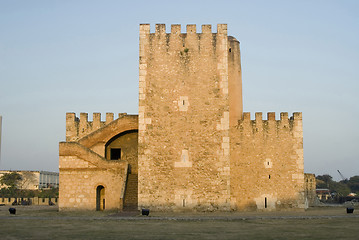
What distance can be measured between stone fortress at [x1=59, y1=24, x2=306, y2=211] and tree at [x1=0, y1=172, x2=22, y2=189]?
62336mm

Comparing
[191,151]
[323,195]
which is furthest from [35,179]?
[191,151]

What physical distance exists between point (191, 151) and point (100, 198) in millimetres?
6154

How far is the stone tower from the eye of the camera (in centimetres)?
2564

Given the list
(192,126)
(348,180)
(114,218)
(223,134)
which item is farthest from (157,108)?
(348,180)

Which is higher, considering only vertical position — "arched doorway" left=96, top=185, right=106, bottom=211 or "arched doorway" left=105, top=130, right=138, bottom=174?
"arched doorway" left=105, top=130, right=138, bottom=174

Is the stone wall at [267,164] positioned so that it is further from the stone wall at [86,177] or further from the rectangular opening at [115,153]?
the rectangular opening at [115,153]

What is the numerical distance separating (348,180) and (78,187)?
116 metres

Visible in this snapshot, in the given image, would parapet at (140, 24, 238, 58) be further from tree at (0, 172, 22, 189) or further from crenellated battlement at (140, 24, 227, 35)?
tree at (0, 172, 22, 189)

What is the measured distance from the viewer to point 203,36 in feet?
88.2

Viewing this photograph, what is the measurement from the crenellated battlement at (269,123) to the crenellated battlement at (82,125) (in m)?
9.36

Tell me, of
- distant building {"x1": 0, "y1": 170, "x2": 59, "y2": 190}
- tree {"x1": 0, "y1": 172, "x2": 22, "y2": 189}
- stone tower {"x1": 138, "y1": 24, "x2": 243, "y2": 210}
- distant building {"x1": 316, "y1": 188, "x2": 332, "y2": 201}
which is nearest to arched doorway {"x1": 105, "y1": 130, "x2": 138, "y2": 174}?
stone tower {"x1": 138, "y1": 24, "x2": 243, "y2": 210}

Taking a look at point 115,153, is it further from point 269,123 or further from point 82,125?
point 269,123

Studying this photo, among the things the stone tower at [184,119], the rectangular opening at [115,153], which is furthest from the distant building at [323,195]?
the stone tower at [184,119]

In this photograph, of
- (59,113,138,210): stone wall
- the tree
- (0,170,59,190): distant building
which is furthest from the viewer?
(0,170,59,190): distant building
